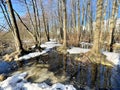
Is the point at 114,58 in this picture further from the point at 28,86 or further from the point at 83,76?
the point at 28,86

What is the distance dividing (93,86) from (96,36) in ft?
16.3

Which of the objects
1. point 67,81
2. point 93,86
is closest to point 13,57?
point 67,81

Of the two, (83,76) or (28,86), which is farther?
(83,76)

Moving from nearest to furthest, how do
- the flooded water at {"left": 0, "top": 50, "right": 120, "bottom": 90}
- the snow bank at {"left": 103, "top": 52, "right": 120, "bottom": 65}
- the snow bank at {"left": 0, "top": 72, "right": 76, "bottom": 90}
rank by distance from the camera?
the snow bank at {"left": 0, "top": 72, "right": 76, "bottom": 90} < the flooded water at {"left": 0, "top": 50, "right": 120, "bottom": 90} < the snow bank at {"left": 103, "top": 52, "right": 120, "bottom": 65}

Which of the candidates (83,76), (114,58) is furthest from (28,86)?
(114,58)

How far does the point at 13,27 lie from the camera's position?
12055 mm

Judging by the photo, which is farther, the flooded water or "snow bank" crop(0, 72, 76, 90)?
the flooded water

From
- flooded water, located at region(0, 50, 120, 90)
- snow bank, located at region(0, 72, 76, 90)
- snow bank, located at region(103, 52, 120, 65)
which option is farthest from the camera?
snow bank, located at region(103, 52, 120, 65)

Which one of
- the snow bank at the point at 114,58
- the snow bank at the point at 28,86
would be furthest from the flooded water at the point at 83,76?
the snow bank at the point at 114,58

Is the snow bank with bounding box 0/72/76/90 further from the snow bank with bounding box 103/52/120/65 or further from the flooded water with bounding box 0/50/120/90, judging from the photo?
the snow bank with bounding box 103/52/120/65

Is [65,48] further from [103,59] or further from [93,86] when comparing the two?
[93,86]

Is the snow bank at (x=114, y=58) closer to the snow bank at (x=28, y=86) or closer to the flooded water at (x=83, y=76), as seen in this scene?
the flooded water at (x=83, y=76)

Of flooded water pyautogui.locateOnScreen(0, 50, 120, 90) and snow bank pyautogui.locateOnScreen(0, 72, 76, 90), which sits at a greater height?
snow bank pyautogui.locateOnScreen(0, 72, 76, 90)

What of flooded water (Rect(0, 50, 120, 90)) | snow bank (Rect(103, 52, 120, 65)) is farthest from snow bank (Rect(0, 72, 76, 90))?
snow bank (Rect(103, 52, 120, 65))
